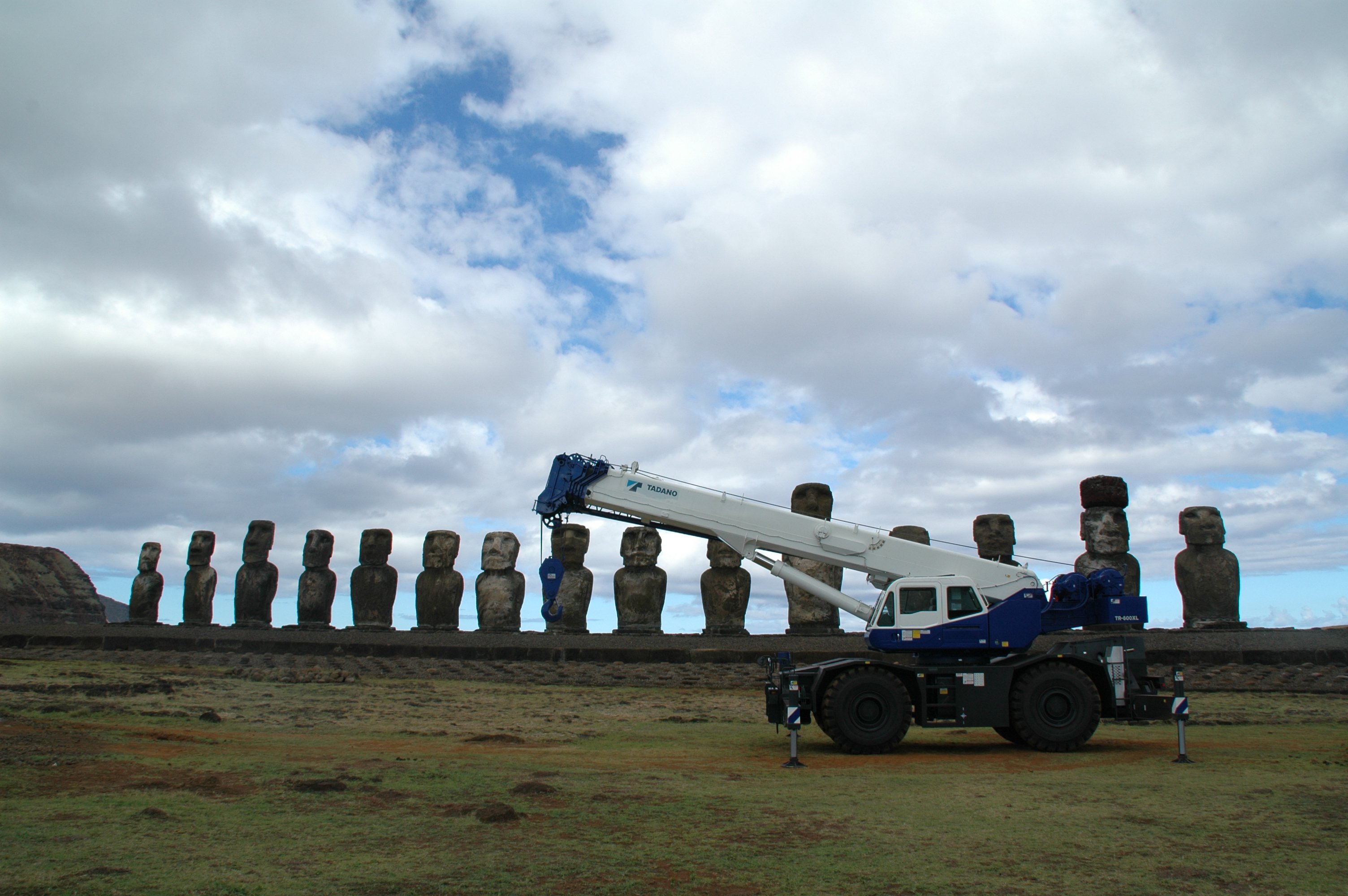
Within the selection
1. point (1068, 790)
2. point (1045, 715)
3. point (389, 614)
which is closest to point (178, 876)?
point (1068, 790)

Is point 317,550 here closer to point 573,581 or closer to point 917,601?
point 573,581

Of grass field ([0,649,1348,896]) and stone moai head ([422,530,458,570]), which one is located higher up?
stone moai head ([422,530,458,570])

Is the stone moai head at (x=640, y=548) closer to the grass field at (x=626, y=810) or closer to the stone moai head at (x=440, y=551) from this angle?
the stone moai head at (x=440, y=551)

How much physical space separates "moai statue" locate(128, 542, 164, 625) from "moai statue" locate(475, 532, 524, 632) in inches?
539

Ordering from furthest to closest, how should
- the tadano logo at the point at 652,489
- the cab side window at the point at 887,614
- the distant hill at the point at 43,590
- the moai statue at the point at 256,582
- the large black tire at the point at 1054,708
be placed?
the distant hill at the point at 43,590
the moai statue at the point at 256,582
the tadano logo at the point at 652,489
the cab side window at the point at 887,614
the large black tire at the point at 1054,708

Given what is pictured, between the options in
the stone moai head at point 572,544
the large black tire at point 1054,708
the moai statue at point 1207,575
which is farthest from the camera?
the stone moai head at point 572,544

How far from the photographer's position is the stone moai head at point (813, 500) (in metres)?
26.7

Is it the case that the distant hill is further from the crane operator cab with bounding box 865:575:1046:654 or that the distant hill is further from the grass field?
the crane operator cab with bounding box 865:575:1046:654

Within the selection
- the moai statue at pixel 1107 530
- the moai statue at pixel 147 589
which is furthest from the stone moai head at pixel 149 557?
the moai statue at pixel 1107 530

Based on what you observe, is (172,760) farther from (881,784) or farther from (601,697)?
(601,697)

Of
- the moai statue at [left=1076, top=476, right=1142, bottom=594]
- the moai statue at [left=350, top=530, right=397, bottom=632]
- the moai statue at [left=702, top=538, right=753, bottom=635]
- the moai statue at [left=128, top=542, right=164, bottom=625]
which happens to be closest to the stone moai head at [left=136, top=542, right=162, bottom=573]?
the moai statue at [left=128, top=542, right=164, bottom=625]

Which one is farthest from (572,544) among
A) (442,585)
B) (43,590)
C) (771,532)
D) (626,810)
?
(43,590)

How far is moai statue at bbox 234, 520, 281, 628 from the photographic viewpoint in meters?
32.7

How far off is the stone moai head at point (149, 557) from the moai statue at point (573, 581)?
16440mm
